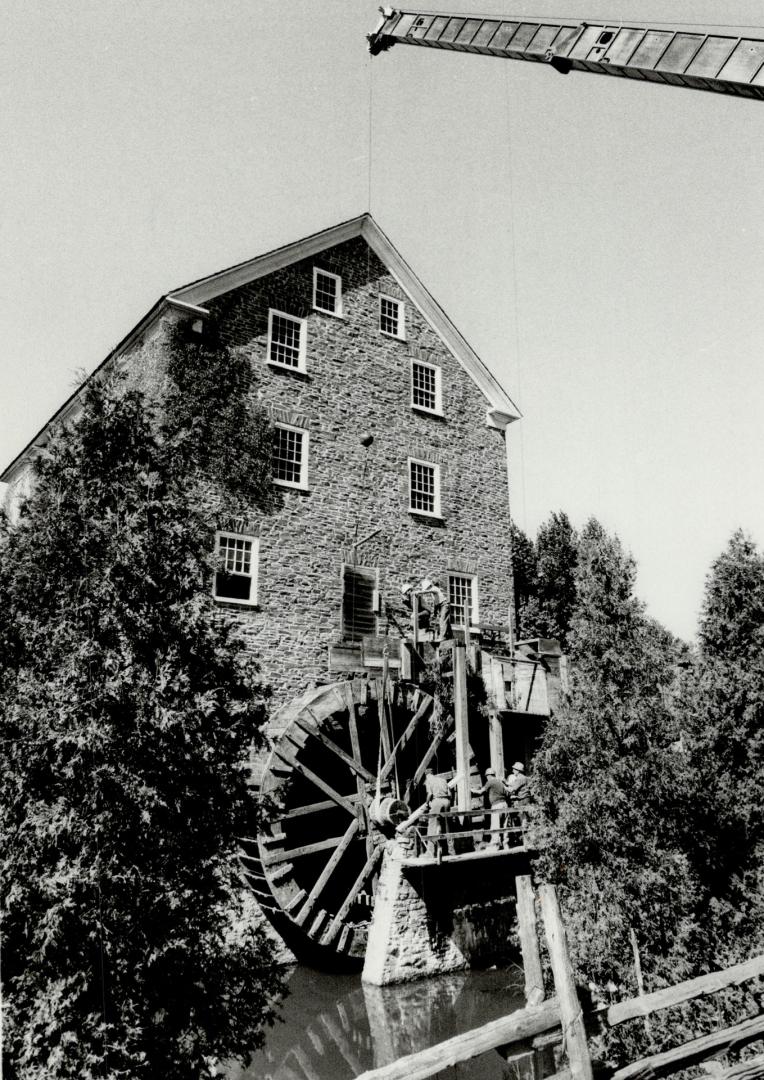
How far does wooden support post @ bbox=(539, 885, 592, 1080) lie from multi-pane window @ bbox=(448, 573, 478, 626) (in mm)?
10472

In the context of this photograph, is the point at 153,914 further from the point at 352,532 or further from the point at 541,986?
the point at 352,532

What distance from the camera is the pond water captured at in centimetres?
877

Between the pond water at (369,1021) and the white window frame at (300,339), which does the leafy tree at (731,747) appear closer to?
the pond water at (369,1021)

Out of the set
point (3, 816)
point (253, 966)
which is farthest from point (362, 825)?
point (3, 816)

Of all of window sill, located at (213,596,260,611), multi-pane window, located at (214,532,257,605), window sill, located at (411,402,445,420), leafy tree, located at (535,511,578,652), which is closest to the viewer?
window sill, located at (213,596,260,611)

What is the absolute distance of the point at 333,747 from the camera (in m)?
12.9

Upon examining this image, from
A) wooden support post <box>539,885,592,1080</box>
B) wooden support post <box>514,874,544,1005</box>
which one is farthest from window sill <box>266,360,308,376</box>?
Answer: wooden support post <box>539,885,592,1080</box>

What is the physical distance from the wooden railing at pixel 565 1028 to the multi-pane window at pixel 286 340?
36.4 ft

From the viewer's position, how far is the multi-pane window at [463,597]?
1627 cm

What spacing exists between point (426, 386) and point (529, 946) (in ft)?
42.5

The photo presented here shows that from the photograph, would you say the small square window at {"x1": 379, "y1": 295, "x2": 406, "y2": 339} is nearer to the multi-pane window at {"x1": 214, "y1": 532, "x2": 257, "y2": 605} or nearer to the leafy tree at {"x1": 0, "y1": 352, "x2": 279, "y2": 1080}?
the multi-pane window at {"x1": 214, "y1": 532, "x2": 257, "y2": 605}

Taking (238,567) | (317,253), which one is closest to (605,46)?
(317,253)

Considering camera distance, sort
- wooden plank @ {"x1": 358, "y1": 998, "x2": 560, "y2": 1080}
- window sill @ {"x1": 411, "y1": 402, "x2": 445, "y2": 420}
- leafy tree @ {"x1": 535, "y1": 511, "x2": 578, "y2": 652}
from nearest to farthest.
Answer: wooden plank @ {"x1": 358, "y1": 998, "x2": 560, "y2": 1080}, window sill @ {"x1": 411, "y1": 402, "x2": 445, "y2": 420}, leafy tree @ {"x1": 535, "y1": 511, "x2": 578, "y2": 652}

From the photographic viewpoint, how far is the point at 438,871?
11.8m
